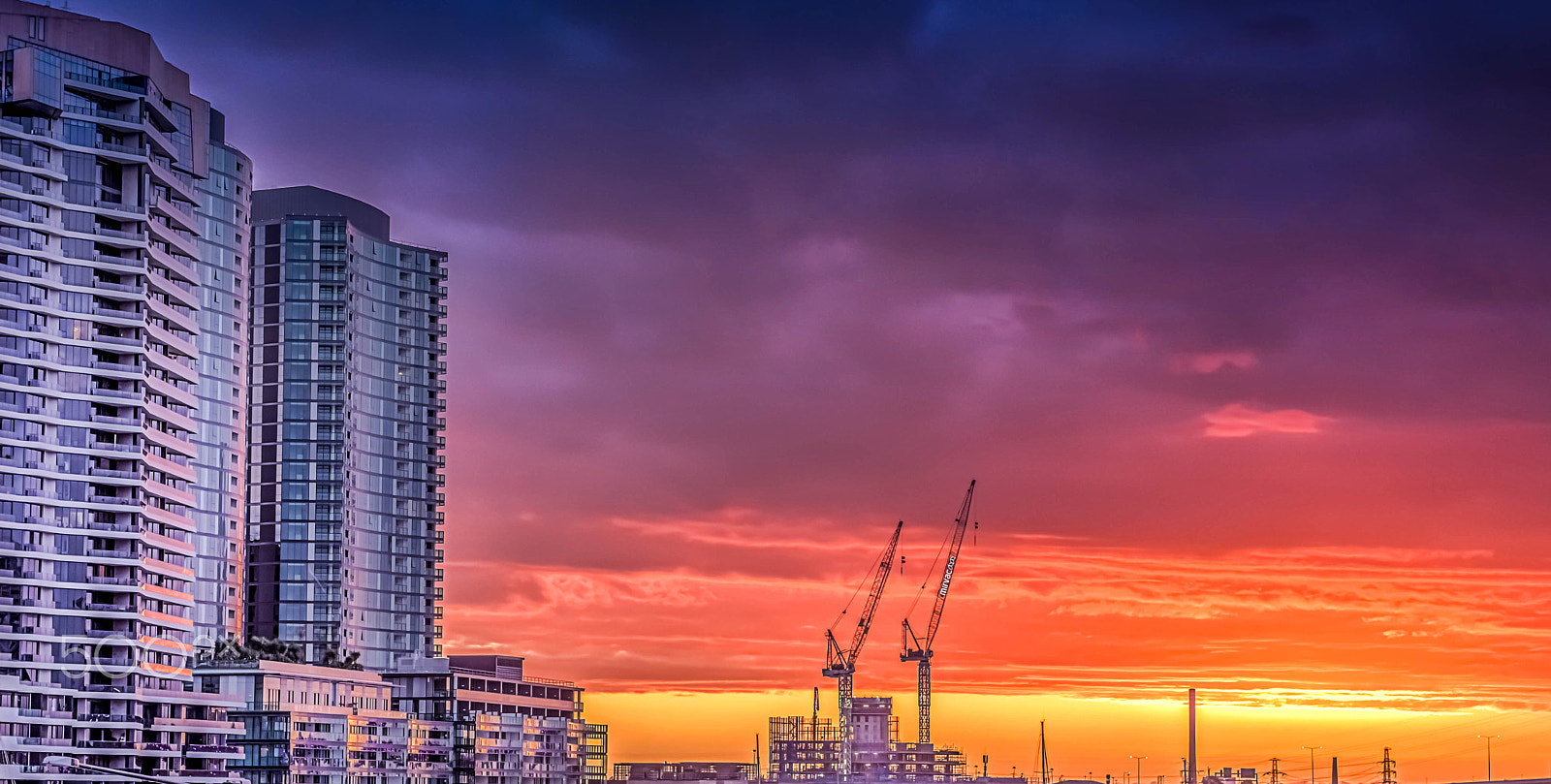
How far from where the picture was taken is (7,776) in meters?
197

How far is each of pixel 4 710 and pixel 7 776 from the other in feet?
22.8

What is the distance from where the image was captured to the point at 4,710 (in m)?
200
